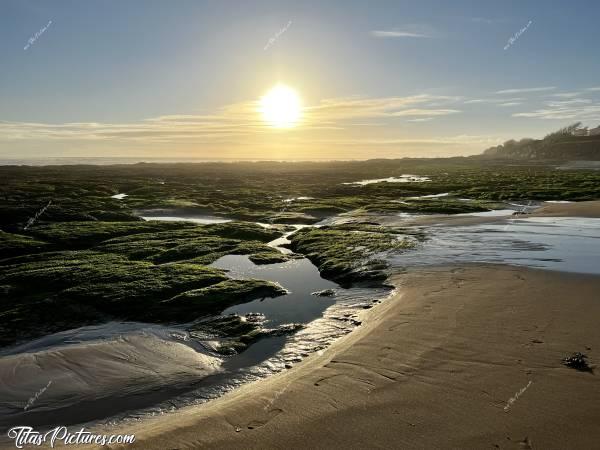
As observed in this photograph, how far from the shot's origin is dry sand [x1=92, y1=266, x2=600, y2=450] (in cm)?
889

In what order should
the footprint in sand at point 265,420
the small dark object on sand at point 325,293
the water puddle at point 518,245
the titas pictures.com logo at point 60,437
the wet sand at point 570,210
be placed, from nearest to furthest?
the titas pictures.com logo at point 60,437 → the footprint in sand at point 265,420 → the small dark object on sand at point 325,293 → the water puddle at point 518,245 → the wet sand at point 570,210

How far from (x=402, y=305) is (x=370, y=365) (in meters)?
5.68

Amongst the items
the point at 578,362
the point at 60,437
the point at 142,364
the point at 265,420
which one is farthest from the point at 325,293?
the point at 60,437

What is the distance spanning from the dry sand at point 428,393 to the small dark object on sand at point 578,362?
0.23 meters

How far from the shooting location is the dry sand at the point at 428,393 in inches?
350

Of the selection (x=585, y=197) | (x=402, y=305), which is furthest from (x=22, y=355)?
(x=585, y=197)

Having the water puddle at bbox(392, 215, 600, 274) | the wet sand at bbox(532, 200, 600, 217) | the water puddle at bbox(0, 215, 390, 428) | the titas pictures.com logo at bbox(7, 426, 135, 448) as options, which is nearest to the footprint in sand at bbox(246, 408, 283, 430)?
the water puddle at bbox(0, 215, 390, 428)

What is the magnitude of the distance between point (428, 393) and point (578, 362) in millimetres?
4351

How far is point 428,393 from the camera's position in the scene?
10500 mm

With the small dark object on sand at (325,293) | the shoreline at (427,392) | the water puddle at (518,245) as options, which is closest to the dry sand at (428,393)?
the shoreline at (427,392)

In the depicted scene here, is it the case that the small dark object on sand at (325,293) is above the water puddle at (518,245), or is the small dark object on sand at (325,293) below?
below

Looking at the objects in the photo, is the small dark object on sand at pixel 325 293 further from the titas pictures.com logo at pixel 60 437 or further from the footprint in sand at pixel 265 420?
the titas pictures.com logo at pixel 60 437

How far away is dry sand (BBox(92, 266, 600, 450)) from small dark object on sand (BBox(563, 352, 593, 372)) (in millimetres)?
233

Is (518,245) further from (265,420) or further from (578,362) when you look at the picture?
(265,420)
